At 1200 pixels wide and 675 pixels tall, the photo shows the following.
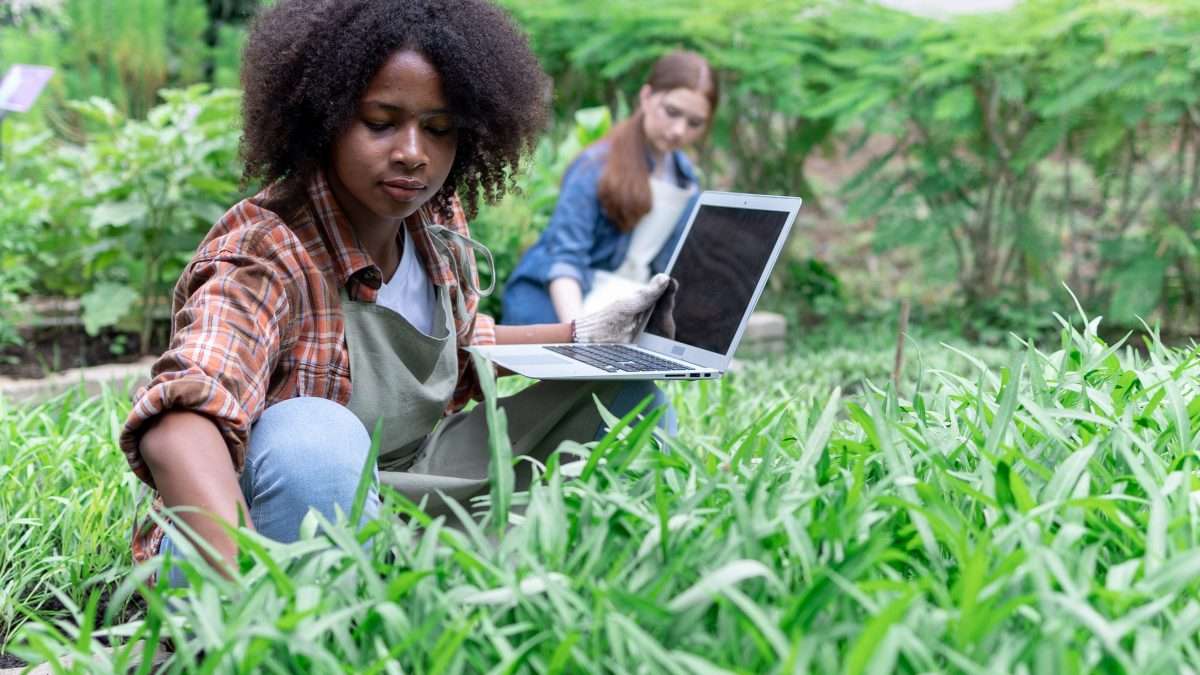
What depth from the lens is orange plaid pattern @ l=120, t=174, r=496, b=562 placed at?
70.4 inches

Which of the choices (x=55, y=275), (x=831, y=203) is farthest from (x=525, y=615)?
(x=831, y=203)

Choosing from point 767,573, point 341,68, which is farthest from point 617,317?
point 767,573

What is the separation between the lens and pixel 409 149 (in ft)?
6.95

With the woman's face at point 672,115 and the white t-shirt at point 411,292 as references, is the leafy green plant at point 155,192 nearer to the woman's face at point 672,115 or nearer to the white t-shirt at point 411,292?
the woman's face at point 672,115

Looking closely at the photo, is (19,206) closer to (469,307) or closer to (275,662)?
(469,307)

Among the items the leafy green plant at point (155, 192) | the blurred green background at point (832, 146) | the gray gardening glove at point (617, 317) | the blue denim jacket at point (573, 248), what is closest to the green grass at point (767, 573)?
the gray gardening glove at point (617, 317)

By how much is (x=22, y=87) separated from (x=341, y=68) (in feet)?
6.30

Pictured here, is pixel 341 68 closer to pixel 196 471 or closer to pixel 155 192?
pixel 196 471

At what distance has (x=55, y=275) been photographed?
489 cm

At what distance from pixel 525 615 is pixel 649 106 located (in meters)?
3.52

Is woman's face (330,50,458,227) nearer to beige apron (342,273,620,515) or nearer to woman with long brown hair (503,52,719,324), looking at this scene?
beige apron (342,273,620,515)

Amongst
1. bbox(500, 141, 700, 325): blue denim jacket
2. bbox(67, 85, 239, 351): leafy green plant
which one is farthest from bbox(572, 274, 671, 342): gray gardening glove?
bbox(67, 85, 239, 351): leafy green plant

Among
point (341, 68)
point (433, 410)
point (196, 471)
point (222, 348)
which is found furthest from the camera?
point (433, 410)

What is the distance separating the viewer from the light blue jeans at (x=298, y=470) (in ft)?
6.10
